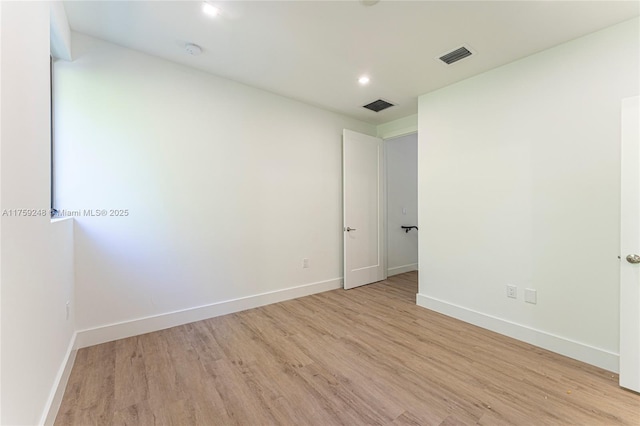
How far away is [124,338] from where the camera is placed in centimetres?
247

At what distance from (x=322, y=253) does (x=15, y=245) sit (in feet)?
10.5

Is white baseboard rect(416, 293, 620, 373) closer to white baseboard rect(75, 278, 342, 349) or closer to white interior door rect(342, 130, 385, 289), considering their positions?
white interior door rect(342, 130, 385, 289)

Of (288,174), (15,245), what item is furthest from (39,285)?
(288,174)

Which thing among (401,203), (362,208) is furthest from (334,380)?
(401,203)

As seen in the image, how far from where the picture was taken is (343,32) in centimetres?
222

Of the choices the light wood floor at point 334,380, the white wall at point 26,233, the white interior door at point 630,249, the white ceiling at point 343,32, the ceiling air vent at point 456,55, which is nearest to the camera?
the white wall at point 26,233

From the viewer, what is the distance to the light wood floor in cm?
159

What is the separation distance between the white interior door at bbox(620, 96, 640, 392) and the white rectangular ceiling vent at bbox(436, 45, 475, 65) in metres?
1.23

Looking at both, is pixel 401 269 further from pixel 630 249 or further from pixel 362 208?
pixel 630 249

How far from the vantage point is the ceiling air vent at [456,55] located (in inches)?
96.3

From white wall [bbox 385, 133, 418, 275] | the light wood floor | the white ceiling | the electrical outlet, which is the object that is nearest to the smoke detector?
the white ceiling

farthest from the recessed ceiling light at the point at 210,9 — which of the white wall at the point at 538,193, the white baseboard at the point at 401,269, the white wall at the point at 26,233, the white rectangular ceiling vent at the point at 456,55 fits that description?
the white baseboard at the point at 401,269

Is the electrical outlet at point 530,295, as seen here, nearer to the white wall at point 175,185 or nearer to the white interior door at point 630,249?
the white interior door at point 630,249

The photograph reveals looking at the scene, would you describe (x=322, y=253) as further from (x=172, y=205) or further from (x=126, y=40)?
(x=126, y=40)
